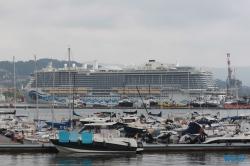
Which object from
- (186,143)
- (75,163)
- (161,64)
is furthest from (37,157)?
(161,64)

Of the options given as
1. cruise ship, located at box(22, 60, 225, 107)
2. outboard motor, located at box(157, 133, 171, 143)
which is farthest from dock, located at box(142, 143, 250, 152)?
cruise ship, located at box(22, 60, 225, 107)

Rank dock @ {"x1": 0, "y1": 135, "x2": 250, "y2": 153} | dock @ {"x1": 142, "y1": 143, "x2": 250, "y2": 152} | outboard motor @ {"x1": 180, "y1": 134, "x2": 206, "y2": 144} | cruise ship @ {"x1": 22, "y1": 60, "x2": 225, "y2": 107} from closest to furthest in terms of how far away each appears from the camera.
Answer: dock @ {"x1": 0, "y1": 135, "x2": 250, "y2": 153} < dock @ {"x1": 142, "y1": 143, "x2": 250, "y2": 152} < outboard motor @ {"x1": 180, "y1": 134, "x2": 206, "y2": 144} < cruise ship @ {"x1": 22, "y1": 60, "x2": 225, "y2": 107}

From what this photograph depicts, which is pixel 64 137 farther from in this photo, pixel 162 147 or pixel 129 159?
pixel 162 147

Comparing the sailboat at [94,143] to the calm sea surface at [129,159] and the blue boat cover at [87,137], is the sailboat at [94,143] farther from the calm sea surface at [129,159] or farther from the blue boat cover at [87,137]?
the calm sea surface at [129,159]

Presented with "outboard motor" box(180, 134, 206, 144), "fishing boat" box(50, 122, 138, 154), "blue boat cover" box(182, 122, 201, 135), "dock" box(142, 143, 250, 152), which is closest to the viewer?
"fishing boat" box(50, 122, 138, 154)

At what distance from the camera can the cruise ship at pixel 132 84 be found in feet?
440

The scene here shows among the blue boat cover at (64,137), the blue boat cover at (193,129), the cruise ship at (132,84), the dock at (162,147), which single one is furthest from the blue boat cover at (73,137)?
the cruise ship at (132,84)

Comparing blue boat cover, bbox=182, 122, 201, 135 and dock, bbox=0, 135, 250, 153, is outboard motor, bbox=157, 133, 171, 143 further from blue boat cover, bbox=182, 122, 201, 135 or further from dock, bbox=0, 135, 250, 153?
dock, bbox=0, 135, 250, 153

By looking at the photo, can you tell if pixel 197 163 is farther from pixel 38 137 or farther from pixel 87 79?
pixel 87 79

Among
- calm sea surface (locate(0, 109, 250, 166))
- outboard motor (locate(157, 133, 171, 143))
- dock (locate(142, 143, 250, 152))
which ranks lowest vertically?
calm sea surface (locate(0, 109, 250, 166))

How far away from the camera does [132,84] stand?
141 m

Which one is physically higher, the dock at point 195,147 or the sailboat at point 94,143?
the sailboat at point 94,143

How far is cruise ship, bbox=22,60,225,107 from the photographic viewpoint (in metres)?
134

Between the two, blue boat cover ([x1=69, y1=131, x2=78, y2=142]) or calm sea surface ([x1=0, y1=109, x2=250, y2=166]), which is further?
blue boat cover ([x1=69, y1=131, x2=78, y2=142])
